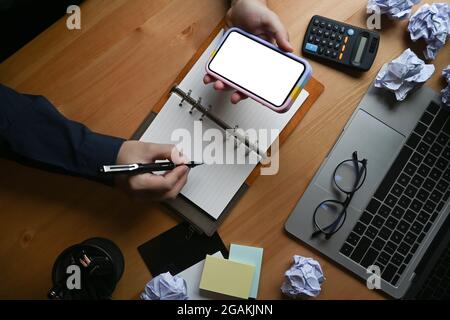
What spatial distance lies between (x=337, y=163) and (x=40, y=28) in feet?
2.35

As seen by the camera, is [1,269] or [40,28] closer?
[1,269]

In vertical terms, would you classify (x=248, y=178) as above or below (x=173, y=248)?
above

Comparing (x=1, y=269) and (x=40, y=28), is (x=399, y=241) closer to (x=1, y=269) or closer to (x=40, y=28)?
(x=1, y=269)

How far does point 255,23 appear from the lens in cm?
84

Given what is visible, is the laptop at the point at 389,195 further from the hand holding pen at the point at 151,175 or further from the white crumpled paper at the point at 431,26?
the hand holding pen at the point at 151,175

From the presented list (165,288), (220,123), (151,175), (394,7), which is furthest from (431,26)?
(165,288)

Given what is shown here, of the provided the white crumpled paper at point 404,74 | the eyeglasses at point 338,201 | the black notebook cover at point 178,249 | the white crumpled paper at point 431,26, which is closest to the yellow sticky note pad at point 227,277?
the black notebook cover at point 178,249

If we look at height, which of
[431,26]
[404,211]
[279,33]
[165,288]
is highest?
[431,26]

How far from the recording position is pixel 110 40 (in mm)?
885

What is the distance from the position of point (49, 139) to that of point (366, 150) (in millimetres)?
565

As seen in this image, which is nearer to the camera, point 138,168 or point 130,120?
point 138,168

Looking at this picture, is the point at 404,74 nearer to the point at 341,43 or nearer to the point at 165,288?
the point at 341,43

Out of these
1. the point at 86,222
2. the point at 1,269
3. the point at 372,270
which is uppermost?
the point at 372,270
